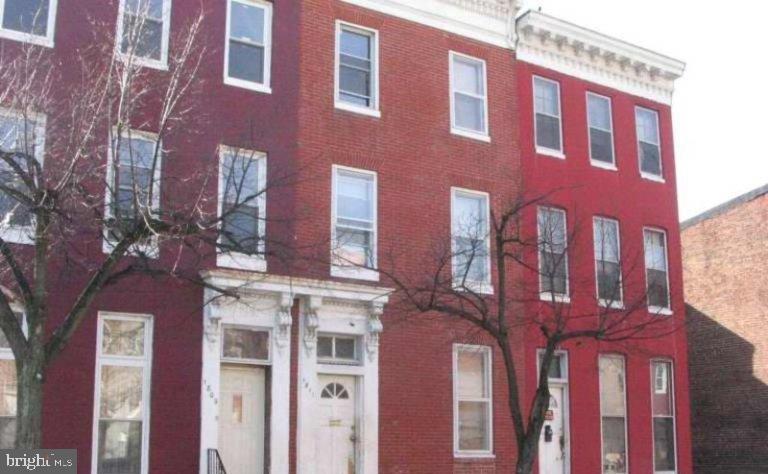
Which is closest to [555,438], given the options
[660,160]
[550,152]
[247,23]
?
[550,152]

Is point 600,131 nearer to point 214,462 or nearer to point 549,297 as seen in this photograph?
point 549,297

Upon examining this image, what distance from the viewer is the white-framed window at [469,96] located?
68.7ft

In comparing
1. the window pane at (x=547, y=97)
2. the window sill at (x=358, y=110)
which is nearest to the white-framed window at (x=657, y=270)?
the window pane at (x=547, y=97)

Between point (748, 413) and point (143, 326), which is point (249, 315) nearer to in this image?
point (143, 326)

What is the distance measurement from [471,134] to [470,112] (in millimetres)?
609

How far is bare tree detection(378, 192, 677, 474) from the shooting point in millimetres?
17859

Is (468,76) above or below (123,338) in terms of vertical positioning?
above

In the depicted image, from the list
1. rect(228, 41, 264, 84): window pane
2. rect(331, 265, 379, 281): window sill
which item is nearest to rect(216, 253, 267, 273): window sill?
rect(331, 265, 379, 281): window sill

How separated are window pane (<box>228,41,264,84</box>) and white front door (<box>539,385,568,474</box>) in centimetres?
899

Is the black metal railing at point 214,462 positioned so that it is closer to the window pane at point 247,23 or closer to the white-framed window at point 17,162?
the white-framed window at point 17,162

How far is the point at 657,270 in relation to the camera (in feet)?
78.1

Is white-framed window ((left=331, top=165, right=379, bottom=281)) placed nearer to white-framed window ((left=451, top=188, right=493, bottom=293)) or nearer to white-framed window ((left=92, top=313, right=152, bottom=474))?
white-framed window ((left=451, top=188, right=493, bottom=293))

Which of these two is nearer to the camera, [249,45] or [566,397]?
[249,45]

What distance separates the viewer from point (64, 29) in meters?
16.2
